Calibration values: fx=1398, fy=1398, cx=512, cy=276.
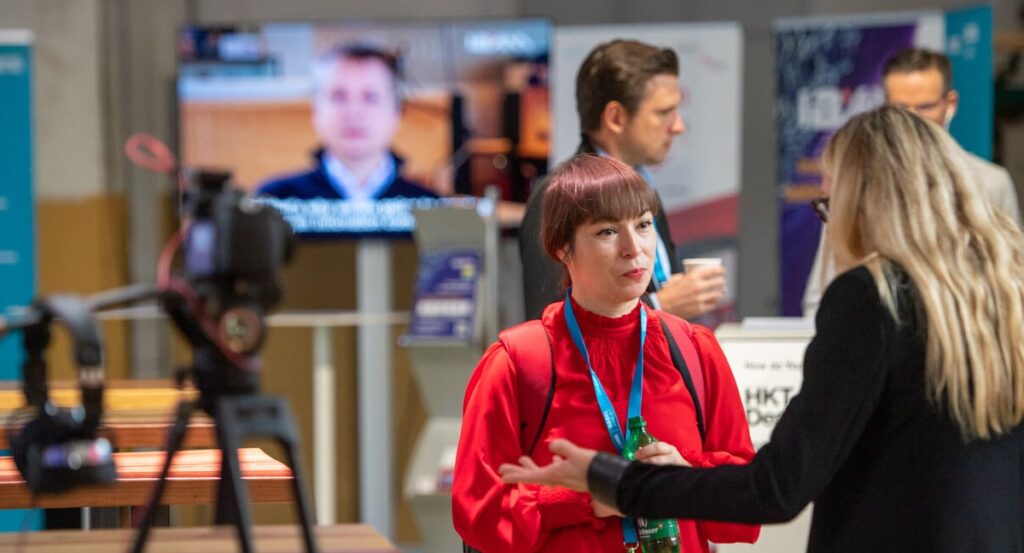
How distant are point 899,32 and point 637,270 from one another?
4.49 m

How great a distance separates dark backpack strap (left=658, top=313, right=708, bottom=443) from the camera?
2.36 meters

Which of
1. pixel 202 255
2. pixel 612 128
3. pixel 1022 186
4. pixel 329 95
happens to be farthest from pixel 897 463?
pixel 1022 186

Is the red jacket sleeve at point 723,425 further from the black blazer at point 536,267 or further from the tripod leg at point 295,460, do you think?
the tripod leg at point 295,460

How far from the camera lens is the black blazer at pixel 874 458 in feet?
6.23

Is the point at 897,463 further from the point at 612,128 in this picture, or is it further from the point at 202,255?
the point at 612,128

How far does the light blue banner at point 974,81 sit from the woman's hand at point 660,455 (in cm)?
422

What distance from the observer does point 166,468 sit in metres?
1.38

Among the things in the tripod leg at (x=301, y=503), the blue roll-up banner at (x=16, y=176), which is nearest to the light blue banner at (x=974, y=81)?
the blue roll-up banner at (x=16, y=176)

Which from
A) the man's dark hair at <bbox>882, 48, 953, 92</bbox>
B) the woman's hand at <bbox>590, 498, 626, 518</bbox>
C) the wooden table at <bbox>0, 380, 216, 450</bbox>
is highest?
the man's dark hair at <bbox>882, 48, 953, 92</bbox>

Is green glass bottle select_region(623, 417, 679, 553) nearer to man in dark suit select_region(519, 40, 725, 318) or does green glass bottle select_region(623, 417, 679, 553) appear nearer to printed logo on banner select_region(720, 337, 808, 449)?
man in dark suit select_region(519, 40, 725, 318)

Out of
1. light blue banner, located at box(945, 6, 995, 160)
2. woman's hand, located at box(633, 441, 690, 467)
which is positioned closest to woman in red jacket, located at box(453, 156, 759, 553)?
woman's hand, located at box(633, 441, 690, 467)

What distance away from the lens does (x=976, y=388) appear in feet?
6.21

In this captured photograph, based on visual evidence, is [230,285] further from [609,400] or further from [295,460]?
[609,400]

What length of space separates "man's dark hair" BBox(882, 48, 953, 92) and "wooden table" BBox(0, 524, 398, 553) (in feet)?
9.65
